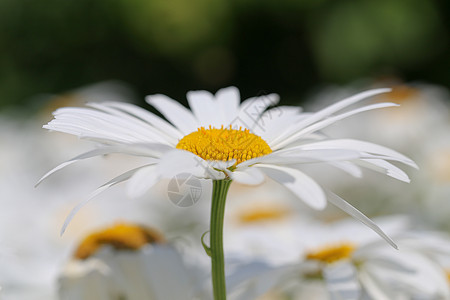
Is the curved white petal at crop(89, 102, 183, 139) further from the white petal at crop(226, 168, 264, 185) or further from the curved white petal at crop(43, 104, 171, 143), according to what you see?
the white petal at crop(226, 168, 264, 185)

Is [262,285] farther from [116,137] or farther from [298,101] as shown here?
[298,101]

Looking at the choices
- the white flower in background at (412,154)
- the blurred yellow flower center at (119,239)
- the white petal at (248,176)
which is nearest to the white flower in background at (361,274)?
the blurred yellow flower center at (119,239)

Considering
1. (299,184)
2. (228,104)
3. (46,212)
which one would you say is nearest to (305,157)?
(299,184)

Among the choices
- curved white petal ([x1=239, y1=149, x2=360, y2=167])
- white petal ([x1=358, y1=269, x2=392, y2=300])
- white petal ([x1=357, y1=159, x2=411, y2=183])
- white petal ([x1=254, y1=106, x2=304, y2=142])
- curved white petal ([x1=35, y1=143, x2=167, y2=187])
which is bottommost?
white petal ([x1=358, y1=269, x2=392, y2=300])

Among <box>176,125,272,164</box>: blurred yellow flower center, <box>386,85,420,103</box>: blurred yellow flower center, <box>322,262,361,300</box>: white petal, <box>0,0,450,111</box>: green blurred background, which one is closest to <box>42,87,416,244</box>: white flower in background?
<box>176,125,272,164</box>: blurred yellow flower center

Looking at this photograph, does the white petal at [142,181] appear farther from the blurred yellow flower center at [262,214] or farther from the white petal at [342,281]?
the blurred yellow flower center at [262,214]

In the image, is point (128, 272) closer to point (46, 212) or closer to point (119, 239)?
point (119, 239)

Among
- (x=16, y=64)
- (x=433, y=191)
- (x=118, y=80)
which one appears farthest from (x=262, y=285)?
(x=16, y=64)
